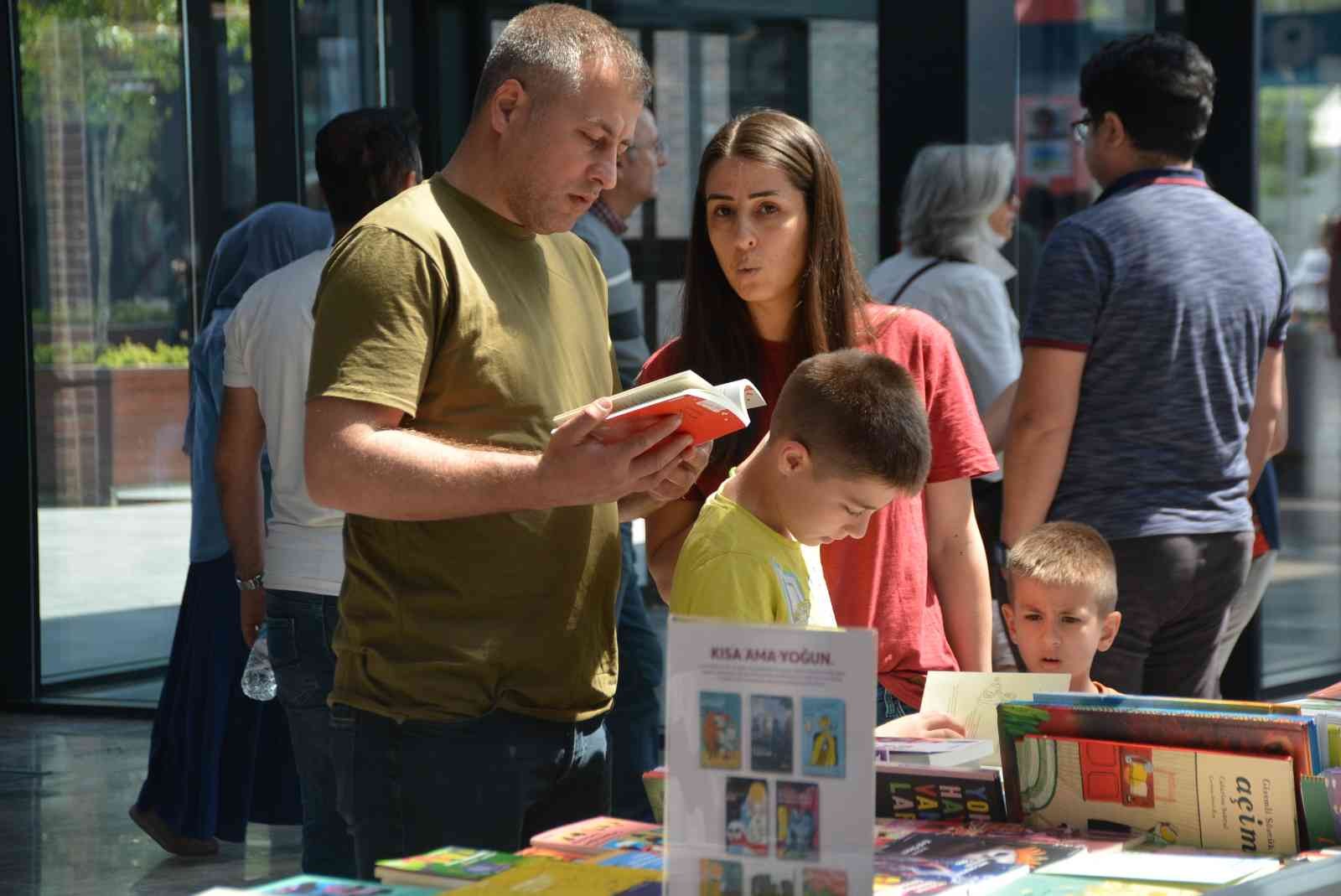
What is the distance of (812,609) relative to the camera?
8.54 feet

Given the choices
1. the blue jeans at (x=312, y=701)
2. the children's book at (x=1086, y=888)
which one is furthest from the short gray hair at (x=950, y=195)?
the children's book at (x=1086, y=888)

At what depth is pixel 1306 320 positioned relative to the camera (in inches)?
306

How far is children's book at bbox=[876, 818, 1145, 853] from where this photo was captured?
7.36 feet

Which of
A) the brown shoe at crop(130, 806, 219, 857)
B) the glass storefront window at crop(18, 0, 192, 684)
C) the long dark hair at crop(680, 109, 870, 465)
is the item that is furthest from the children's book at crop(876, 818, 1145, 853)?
the glass storefront window at crop(18, 0, 192, 684)

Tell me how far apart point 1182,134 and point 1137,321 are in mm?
443

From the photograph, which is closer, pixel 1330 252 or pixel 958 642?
pixel 958 642

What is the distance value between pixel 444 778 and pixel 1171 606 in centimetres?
187

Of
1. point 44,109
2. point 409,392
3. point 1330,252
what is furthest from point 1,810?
point 1330,252

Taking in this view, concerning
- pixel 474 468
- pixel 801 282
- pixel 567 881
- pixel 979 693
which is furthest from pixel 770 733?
pixel 801 282

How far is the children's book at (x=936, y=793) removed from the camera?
2.33 m

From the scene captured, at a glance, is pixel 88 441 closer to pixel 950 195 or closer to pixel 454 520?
pixel 950 195

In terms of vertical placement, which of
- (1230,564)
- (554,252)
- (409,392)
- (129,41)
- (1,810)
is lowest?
(1,810)

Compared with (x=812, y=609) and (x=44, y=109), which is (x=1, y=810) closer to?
(x=44, y=109)

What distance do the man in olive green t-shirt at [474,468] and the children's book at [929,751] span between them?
458 millimetres
